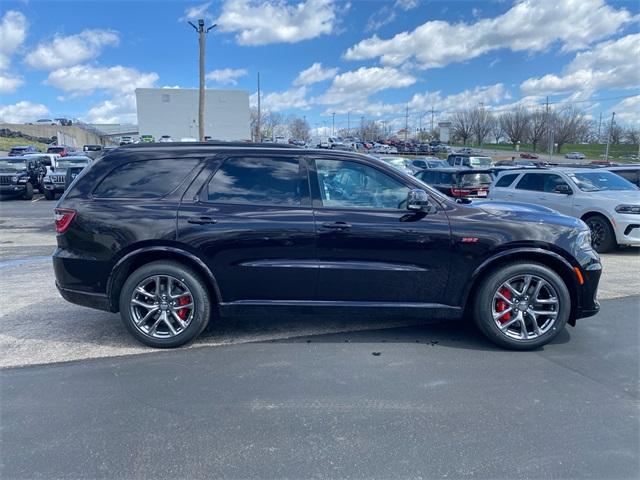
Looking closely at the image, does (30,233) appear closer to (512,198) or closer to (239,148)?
(239,148)

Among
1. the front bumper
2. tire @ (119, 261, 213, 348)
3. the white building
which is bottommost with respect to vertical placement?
tire @ (119, 261, 213, 348)

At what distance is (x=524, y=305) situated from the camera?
4.04 metres

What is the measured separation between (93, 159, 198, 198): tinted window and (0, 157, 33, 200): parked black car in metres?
17.1

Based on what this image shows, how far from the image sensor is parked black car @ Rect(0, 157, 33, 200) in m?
17.8

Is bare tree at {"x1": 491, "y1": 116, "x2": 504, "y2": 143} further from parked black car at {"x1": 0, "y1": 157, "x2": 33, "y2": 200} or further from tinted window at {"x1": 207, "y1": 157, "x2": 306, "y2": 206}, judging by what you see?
tinted window at {"x1": 207, "y1": 157, "x2": 306, "y2": 206}

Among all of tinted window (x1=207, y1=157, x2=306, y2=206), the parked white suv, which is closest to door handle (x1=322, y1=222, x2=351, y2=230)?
tinted window (x1=207, y1=157, x2=306, y2=206)

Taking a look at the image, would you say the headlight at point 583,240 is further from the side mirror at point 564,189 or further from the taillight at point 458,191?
the taillight at point 458,191

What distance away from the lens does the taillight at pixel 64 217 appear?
13.3 feet

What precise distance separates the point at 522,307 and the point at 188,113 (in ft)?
197

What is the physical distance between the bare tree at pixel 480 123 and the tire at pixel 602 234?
299ft

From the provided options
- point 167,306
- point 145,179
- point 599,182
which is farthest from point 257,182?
point 599,182

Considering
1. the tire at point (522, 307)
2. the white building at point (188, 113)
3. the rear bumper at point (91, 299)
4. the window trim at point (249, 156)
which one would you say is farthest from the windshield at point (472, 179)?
the white building at point (188, 113)

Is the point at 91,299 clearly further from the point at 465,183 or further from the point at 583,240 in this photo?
the point at 465,183

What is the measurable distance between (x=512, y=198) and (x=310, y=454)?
31.3 feet
